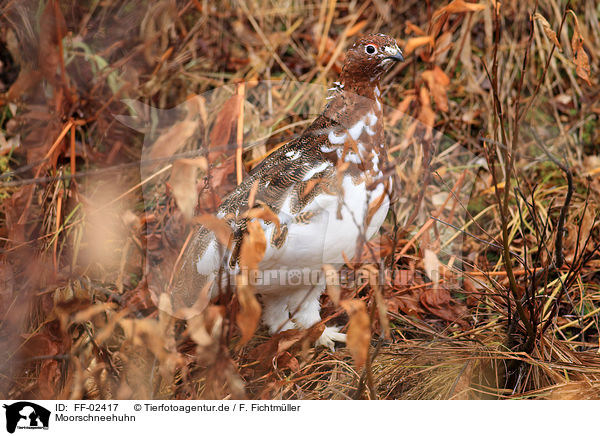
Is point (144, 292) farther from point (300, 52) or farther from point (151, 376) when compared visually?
point (300, 52)

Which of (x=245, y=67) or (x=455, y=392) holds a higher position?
(x=245, y=67)

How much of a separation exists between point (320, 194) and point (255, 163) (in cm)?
83

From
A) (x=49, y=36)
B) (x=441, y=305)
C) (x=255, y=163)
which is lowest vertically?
(x=441, y=305)

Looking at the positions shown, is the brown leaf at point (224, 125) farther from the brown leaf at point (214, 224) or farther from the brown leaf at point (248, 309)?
the brown leaf at point (248, 309)

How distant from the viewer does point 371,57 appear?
1.68 metres

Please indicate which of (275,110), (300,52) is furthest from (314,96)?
(300,52)

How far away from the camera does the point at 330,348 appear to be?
193 cm

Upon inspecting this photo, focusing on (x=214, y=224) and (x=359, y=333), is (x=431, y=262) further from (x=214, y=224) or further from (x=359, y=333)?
(x=214, y=224)

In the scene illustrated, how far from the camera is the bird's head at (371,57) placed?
1672 mm

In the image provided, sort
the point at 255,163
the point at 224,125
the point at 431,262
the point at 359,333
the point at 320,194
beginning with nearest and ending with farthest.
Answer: the point at 359,333 → the point at 431,262 → the point at 320,194 → the point at 224,125 → the point at 255,163
